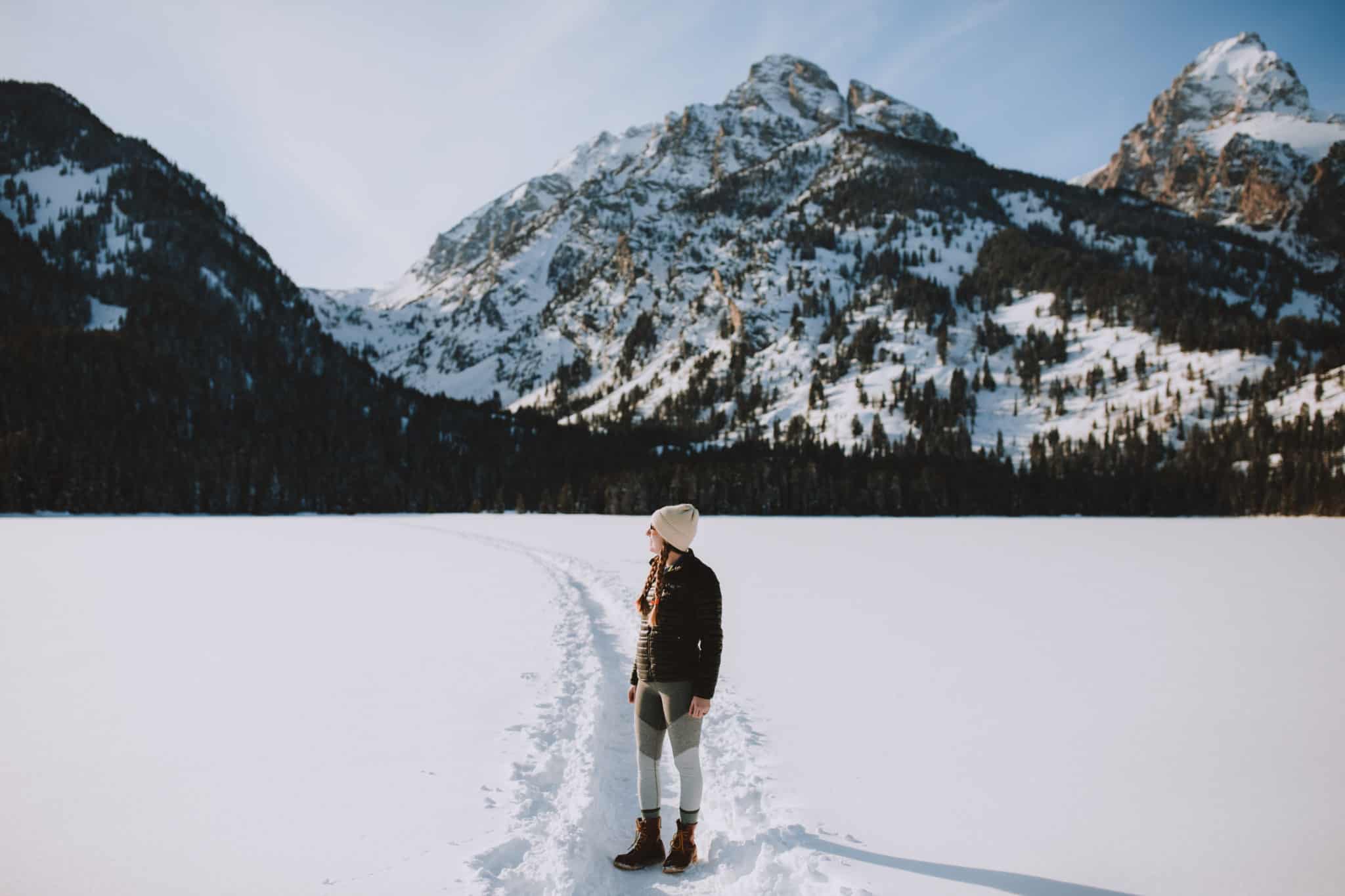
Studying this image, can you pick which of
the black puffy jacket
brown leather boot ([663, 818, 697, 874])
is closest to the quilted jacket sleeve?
the black puffy jacket


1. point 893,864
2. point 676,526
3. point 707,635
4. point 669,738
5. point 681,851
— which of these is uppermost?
point 676,526

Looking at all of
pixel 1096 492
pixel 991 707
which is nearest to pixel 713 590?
pixel 991 707

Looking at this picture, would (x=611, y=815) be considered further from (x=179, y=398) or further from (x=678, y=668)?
(x=179, y=398)

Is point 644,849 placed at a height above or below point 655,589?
below

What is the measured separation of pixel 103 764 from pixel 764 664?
9.46 metres

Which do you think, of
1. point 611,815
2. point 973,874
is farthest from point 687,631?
point 973,874

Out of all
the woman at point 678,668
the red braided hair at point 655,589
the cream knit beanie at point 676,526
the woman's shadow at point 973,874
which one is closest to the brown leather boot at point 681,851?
the woman at point 678,668

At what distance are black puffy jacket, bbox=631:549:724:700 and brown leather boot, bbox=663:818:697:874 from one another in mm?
1149

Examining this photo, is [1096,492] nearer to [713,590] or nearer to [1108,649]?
[1108,649]

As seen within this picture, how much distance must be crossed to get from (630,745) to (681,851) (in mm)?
2807

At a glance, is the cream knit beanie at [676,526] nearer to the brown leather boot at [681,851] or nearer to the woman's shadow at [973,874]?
the brown leather boot at [681,851]

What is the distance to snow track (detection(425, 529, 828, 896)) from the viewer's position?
4934 millimetres

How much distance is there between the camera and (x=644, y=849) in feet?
17.0

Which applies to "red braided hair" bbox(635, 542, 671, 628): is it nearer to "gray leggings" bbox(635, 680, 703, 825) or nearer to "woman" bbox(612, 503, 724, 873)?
"woman" bbox(612, 503, 724, 873)
